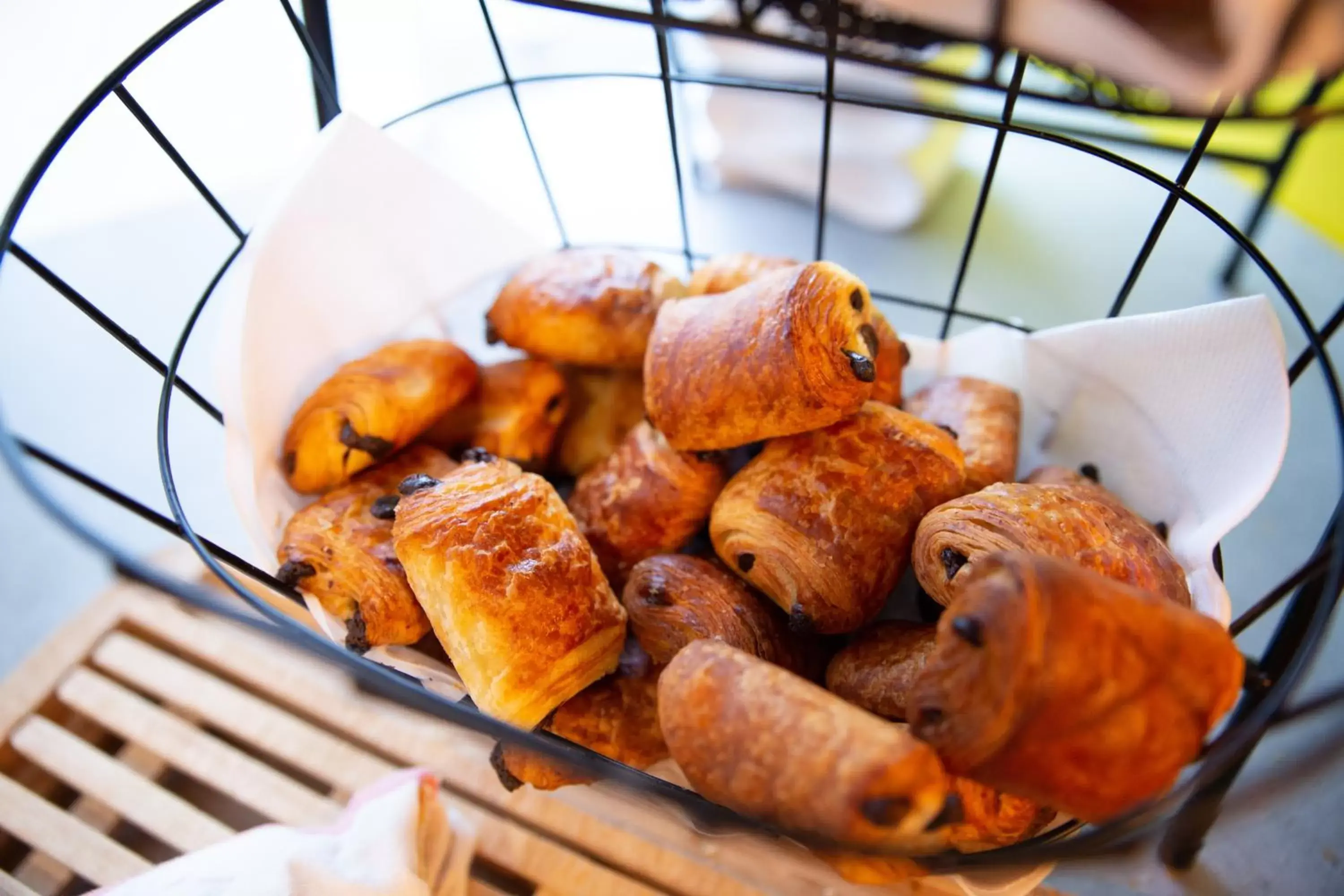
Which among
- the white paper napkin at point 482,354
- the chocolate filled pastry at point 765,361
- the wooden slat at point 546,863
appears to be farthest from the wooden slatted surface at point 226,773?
the chocolate filled pastry at point 765,361

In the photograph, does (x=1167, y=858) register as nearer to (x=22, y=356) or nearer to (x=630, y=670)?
(x=630, y=670)

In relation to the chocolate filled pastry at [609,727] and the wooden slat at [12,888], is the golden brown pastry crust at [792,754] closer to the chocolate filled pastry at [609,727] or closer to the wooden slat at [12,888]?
the chocolate filled pastry at [609,727]

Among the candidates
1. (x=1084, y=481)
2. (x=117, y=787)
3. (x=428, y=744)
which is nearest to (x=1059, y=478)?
(x=1084, y=481)

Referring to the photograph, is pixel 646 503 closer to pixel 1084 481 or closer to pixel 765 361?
pixel 765 361

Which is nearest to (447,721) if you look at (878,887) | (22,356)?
(878,887)

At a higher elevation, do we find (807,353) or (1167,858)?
(807,353)

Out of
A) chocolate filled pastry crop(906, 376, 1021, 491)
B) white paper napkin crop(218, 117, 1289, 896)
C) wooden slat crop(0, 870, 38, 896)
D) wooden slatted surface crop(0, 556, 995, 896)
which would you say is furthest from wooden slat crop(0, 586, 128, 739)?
chocolate filled pastry crop(906, 376, 1021, 491)
